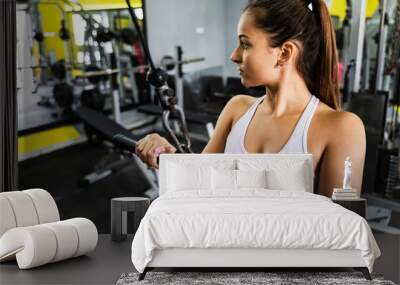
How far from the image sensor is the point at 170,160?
489cm

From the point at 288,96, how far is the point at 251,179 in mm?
863

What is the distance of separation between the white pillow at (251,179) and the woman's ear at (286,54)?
940 mm

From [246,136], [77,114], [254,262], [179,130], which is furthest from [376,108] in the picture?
[77,114]

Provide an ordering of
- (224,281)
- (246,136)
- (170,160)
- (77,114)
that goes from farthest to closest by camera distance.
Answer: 1. (77,114)
2. (246,136)
3. (170,160)
4. (224,281)

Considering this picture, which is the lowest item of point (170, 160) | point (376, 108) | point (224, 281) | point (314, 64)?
point (224, 281)

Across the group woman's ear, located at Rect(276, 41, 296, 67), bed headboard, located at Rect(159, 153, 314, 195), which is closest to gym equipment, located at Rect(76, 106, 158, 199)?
bed headboard, located at Rect(159, 153, 314, 195)

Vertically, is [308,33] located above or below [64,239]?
above

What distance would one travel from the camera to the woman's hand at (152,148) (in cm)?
556

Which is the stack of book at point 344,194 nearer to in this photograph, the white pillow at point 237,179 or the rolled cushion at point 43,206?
the white pillow at point 237,179

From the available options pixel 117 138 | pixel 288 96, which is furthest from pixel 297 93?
pixel 117 138

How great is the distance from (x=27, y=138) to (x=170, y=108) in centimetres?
124

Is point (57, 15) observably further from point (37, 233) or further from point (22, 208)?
point (37, 233)

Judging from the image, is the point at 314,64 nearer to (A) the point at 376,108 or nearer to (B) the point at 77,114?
(A) the point at 376,108

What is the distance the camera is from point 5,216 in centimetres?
450
